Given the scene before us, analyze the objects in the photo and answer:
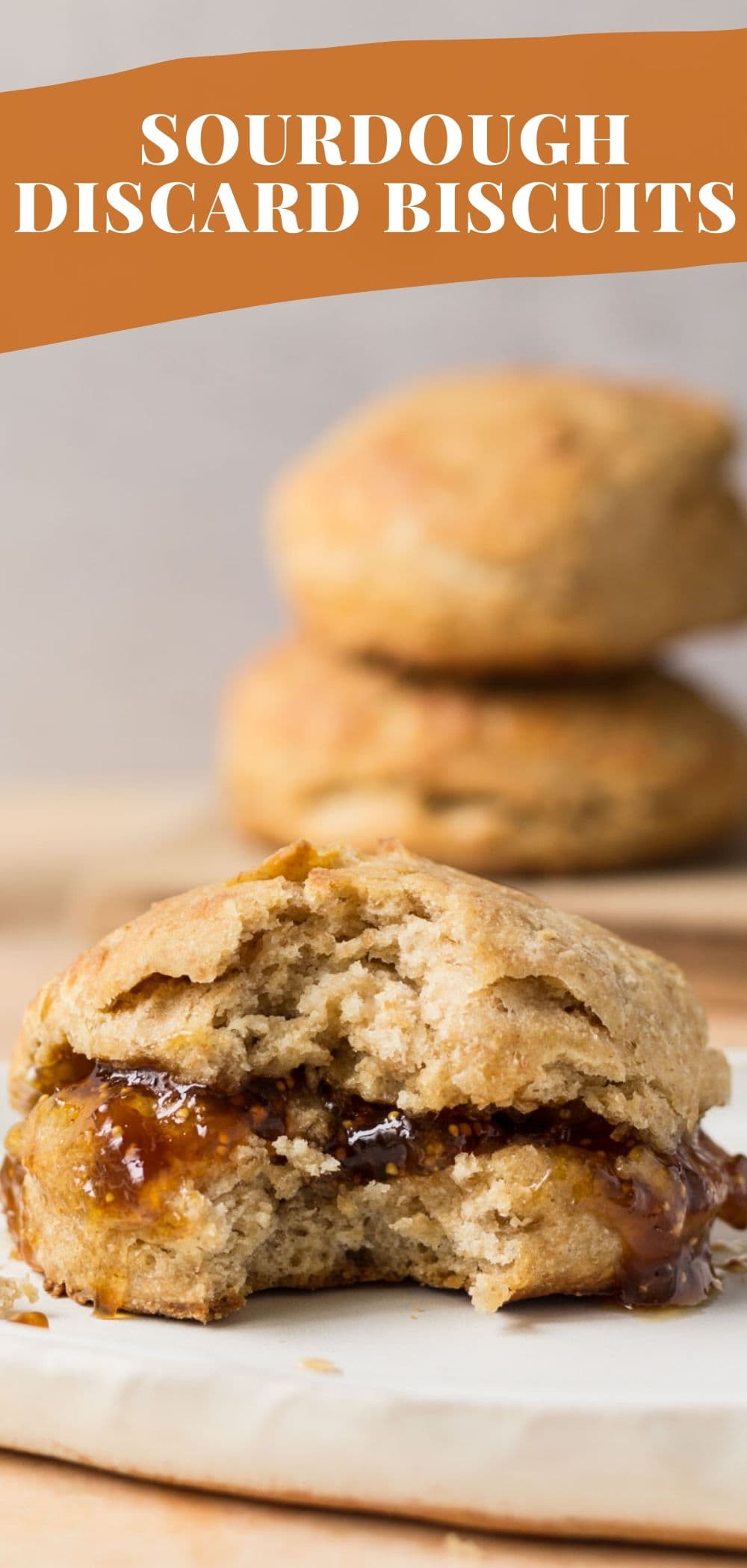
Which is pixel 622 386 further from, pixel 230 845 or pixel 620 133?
pixel 230 845

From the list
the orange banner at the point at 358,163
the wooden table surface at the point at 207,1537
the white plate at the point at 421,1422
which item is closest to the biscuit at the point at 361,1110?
the white plate at the point at 421,1422

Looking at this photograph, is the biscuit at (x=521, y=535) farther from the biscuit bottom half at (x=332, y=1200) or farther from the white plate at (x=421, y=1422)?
the white plate at (x=421, y=1422)

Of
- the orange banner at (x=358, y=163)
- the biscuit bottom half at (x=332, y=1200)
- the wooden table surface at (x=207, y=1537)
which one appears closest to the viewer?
the wooden table surface at (x=207, y=1537)

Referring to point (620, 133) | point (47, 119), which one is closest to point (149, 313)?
point (47, 119)

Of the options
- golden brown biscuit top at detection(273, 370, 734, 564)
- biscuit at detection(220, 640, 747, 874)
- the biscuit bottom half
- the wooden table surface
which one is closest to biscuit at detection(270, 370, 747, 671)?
golden brown biscuit top at detection(273, 370, 734, 564)

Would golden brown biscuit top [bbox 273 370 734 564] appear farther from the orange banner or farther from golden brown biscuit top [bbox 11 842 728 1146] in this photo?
golden brown biscuit top [bbox 11 842 728 1146]

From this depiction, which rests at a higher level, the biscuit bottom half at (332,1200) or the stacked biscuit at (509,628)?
the stacked biscuit at (509,628)
